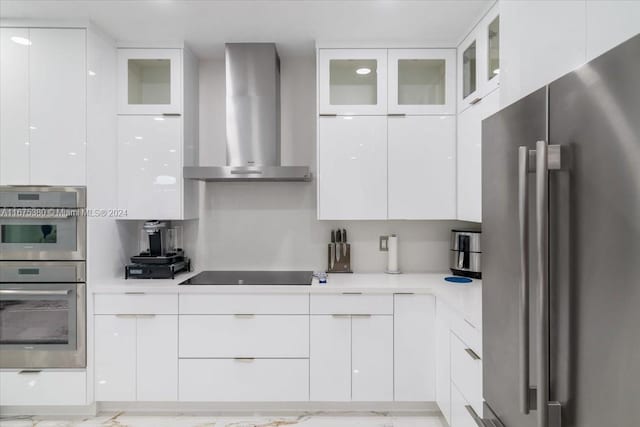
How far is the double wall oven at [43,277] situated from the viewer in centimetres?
232

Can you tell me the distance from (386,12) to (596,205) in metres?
2.04

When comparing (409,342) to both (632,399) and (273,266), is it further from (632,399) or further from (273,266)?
(632,399)

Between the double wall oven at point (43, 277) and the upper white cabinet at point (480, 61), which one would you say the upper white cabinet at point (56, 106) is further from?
the upper white cabinet at point (480, 61)

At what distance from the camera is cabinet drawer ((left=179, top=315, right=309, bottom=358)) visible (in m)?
2.34

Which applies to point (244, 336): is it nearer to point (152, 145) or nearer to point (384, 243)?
point (384, 243)

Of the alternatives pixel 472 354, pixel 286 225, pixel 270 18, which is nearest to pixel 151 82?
pixel 270 18

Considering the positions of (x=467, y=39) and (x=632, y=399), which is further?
(x=467, y=39)

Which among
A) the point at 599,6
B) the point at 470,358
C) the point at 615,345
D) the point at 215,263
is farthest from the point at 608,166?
the point at 215,263

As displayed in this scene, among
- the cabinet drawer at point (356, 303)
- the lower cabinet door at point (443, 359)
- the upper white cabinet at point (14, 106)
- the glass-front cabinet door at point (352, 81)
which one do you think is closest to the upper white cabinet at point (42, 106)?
the upper white cabinet at point (14, 106)

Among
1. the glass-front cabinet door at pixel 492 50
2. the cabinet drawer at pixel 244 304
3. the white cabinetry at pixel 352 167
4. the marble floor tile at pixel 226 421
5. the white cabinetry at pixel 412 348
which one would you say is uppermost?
the glass-front cabinet door at pixel 492 50

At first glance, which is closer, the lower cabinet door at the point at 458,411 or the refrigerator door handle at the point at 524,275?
the refrigerator door handle at the point at 524,275

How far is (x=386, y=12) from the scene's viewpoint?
2213 millimetres

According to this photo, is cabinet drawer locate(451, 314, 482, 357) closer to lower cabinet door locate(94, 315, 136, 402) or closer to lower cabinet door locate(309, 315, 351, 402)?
lower cabinet door locate(309, 315, 351, 402)

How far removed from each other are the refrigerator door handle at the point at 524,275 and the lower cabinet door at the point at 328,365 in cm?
173
